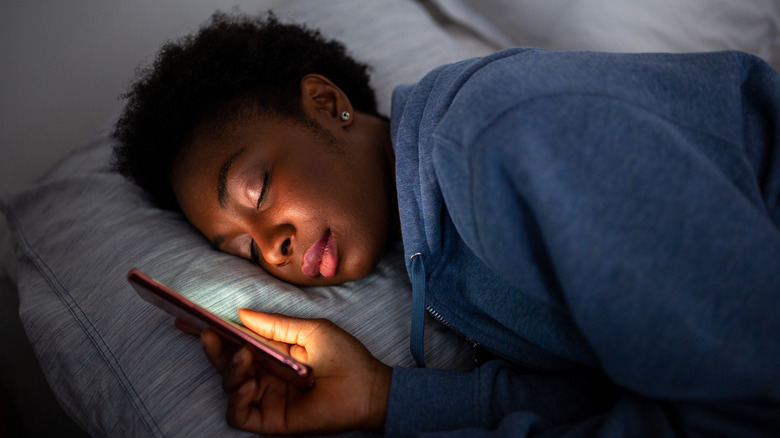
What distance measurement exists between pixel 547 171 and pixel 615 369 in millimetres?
237

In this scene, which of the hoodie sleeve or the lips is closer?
the hoodie sleeve

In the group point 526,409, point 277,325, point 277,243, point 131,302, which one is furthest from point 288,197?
point 526,409

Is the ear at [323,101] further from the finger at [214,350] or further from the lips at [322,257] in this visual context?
the finger at [214,350]

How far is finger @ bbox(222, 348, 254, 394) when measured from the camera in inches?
24.0

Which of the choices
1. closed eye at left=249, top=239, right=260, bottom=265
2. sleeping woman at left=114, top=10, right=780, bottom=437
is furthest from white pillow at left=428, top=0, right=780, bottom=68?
closed eye at left=249, top=239, right=260, bottom=265

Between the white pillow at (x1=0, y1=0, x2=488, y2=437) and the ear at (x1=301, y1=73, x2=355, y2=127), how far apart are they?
0.95 feet

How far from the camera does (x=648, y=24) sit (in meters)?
1.14

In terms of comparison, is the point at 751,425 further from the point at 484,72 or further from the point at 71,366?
the point at 71,366

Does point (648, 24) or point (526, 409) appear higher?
point (648, 24)

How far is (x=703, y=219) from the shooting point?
496 mm

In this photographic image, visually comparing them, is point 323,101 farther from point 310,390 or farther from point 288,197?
point 310,390

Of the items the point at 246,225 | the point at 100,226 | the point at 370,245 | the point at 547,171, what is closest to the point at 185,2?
the point at 100,226

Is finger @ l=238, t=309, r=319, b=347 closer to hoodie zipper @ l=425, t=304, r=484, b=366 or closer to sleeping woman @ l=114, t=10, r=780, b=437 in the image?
sleeping woman @ l=114, t=10, r=780, b=437

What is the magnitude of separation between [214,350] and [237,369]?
0.19 feet
